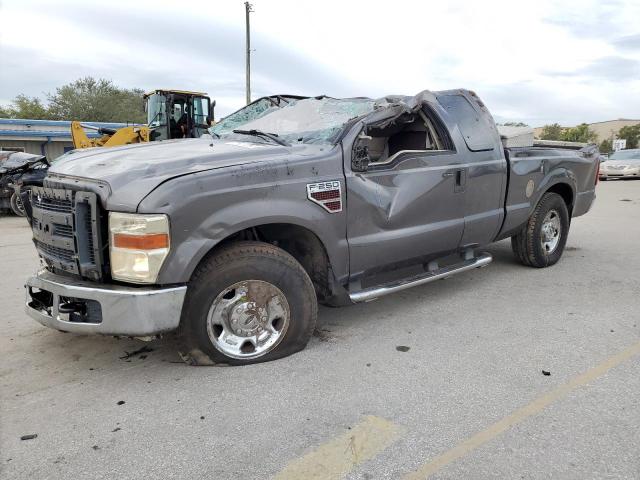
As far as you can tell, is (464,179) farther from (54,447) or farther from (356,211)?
(54,447)

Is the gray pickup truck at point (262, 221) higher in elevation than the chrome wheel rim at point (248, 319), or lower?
higher

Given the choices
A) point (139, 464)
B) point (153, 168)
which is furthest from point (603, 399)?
point (153, 168)

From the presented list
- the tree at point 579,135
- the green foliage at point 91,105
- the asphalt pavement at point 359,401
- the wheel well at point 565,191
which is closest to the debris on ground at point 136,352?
the asphalt pavement at point 359,401

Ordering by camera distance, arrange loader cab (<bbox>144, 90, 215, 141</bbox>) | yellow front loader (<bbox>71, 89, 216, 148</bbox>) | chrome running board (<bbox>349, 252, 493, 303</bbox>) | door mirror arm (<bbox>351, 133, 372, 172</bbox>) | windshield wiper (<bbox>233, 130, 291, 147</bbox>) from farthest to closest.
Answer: loader cab (<bbox>144, 90, 215, 141</bbox>)
yellow front loader (<bbox>71, 89, 216, 148</bbox>)
windshield wiper (<bbox>233, 130, 291, 147</bbox>)
chrome running board (<bbox>349, 252, 493, 303</bbox>)
door mirror arm (<bbox>351, 133, 372, 172</bbox>)

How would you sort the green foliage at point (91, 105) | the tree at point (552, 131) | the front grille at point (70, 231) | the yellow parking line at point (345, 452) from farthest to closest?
the tree at point (552, 131), the green foliage at point (91, 105), the front grille at point (70, 231), the yellow parking line at point (345, 452)

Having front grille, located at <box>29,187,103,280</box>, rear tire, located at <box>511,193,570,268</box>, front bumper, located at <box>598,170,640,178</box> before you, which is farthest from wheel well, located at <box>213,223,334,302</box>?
front bumper, located at <box>598,170,640,178</box>

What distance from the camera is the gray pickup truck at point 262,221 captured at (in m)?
2.84

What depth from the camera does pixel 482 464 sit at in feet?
7.47

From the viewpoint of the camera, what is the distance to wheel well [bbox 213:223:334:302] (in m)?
3.44

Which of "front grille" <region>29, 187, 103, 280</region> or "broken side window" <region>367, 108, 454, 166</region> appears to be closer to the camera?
"front grille" <region>29, 187, 103, 280</region>

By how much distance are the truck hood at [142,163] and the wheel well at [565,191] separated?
141 inches

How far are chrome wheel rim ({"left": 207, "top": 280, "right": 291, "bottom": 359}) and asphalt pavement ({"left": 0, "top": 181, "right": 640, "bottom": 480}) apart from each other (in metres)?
0.14

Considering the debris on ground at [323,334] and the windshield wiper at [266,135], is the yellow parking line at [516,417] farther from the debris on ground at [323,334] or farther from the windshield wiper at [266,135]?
the windshield wiper at [266,135]

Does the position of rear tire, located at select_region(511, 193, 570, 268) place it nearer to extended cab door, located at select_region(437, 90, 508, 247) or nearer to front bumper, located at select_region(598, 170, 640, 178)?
extended cab door, located at select_region(437, 90, 508, 247)
